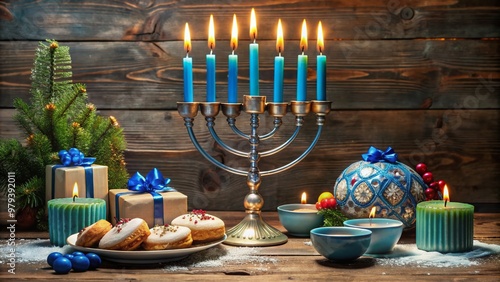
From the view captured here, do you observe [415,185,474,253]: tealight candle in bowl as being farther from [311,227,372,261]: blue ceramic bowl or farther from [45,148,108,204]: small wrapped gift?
[45,148,108,204]: small wrapped gift

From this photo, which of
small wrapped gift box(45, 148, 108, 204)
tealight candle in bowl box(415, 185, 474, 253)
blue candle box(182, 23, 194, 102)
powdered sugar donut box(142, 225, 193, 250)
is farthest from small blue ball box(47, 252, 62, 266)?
tealight candle in bowl box(415, 185, 474, 253)

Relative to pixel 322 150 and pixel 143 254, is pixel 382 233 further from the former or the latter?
pixel 322 150

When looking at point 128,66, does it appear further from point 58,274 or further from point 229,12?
point 58,274

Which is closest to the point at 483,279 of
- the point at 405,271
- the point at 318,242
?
the point at 405,271

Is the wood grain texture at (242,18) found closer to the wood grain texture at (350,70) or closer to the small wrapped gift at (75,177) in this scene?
the wood grain texture at (350,70)

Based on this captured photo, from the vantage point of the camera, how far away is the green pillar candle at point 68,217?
4.77ft

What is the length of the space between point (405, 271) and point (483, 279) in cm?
13

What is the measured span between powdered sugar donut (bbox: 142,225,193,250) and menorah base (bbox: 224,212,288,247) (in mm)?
178

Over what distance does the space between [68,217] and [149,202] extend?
6.1 inches

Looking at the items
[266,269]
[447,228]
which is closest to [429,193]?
[447,228]

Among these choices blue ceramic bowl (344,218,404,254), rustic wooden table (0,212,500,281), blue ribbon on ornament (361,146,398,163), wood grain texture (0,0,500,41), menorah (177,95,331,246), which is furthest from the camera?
wood grain texture (0,0,500,41)

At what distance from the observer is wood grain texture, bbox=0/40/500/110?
1.95m

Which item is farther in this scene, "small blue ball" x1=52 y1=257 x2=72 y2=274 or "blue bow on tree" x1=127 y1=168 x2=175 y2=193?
"blue bow on tree" x1=127 y1=168 x2=175 y2=193

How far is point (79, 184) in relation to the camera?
1562mm
